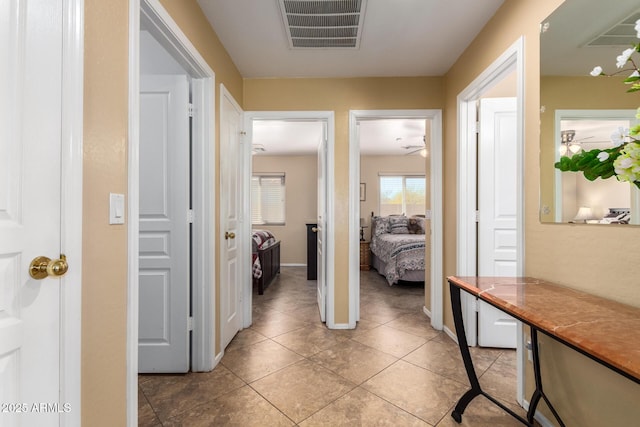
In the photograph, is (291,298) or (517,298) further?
(291,298)

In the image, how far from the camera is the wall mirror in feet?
3.66

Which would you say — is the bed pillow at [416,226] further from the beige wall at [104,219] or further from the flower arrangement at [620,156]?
the beige wall at [104,219]

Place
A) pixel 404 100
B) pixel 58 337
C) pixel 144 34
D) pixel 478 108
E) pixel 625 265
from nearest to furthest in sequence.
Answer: pixel 58 337
pixel 625 265
pixel 144 34
pixel 478 108
pixel 404 100

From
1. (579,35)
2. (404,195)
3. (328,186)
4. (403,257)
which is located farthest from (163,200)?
(404,195)

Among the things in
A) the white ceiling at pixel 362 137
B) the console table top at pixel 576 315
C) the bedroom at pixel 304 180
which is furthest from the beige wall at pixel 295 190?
the console table top at pixel 576 315

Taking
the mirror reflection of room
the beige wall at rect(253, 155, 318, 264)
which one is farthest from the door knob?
the beige wall at rect(253, 155, 318, 264)

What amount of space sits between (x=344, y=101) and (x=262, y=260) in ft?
7.82

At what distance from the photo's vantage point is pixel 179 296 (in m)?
1.95

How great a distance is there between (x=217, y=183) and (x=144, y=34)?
3.54 feet

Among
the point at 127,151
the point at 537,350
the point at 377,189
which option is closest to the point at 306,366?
the point at 537,350

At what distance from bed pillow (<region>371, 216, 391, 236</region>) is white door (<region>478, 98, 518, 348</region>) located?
3.31m

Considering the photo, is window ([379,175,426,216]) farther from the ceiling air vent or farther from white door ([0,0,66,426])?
white door ([0,0,66,426])

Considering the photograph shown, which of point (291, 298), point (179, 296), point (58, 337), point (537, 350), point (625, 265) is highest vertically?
point (625, 265)

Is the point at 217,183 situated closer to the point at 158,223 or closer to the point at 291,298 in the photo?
the point at 158,223
